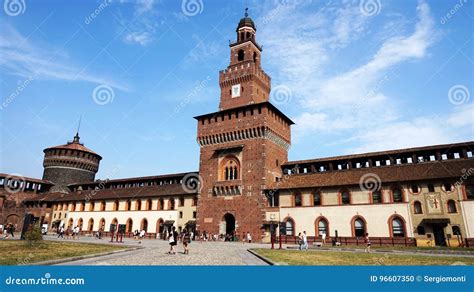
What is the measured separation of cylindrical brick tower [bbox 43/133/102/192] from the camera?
69125 mm

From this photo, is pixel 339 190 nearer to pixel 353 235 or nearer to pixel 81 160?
pixel 353 235

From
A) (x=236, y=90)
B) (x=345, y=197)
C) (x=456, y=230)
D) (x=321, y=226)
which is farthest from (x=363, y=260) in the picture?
(x=236, y=90)

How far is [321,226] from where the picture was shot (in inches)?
1393

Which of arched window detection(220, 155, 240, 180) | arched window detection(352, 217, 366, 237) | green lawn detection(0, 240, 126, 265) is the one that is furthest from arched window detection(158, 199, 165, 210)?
arched window detection(352, 217, 366, 237)

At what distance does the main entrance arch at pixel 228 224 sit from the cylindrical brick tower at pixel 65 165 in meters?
43.8

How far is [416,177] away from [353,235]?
8.51 meters

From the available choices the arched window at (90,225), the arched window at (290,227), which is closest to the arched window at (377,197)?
the arched window at (290,227)

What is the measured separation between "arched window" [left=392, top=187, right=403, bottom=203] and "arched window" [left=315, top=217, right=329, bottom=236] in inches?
289

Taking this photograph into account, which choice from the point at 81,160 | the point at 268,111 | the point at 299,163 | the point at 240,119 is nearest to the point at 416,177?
the point at 299,163

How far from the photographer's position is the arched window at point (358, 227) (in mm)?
33156

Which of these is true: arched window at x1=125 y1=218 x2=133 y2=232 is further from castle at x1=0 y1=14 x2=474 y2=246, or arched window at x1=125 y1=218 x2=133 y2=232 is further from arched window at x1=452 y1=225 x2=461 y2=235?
arched window at x1=452 y1=225 x2=461 y2=235

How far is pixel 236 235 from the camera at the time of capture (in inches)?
1511

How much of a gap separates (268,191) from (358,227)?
10.8 m

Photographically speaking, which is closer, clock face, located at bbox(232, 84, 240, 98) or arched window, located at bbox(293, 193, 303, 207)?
arched window, located at bbox(293, 193, 303, 207)
